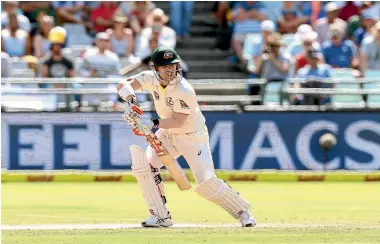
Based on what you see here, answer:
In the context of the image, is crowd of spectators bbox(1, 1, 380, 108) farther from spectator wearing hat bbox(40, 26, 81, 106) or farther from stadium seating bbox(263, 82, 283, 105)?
stadium seating bbox(263, 82, 283, 105)

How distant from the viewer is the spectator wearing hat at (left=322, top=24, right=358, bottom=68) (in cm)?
1803

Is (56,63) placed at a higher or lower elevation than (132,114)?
higher

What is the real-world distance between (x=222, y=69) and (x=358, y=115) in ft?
8.61

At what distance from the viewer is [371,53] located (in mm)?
17734

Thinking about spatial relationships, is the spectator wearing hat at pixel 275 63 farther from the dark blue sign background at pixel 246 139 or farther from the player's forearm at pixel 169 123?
the player's forearm at pixel 169 123

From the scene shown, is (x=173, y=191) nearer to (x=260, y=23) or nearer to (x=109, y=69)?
(x=109, y=69)

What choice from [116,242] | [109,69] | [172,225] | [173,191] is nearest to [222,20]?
[109,69]

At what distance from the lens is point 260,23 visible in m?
18.6

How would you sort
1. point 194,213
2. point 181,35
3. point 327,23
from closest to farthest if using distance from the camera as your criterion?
1. point 194,213
2. point 327,23
3. point 181,35

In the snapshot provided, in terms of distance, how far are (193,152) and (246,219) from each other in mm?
720

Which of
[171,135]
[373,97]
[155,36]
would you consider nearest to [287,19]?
[373,97]

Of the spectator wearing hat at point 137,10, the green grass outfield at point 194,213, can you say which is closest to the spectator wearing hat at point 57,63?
the spectator wearing hat at point 137,10

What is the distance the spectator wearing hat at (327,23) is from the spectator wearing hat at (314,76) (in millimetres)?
1267

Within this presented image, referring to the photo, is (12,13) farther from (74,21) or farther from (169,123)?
(169,123)
